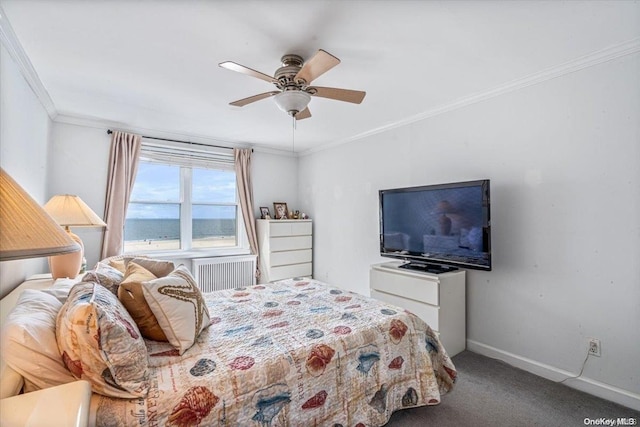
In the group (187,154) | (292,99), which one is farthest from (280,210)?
(292,99)

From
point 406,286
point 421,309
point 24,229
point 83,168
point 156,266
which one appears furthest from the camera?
point 83,168

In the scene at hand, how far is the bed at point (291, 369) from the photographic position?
121cm

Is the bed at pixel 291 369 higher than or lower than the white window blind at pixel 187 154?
lower

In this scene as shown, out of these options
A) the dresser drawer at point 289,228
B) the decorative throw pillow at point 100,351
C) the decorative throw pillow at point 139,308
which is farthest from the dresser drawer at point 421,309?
the decorative throw pillow at point 100,351

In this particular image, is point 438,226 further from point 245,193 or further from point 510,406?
point 245,193

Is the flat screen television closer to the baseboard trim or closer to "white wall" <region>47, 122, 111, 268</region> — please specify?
the baseboard trim

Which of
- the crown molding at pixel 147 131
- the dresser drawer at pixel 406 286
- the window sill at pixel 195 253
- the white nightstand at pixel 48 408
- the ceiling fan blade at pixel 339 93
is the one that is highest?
the crown molding at pixel 147 131

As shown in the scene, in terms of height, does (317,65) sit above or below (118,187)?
above

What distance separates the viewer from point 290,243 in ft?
15.5

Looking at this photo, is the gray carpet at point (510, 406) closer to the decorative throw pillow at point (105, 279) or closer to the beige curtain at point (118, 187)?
the decorative throw pillow at point (105, 279)

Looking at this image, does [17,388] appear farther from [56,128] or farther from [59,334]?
[56,128]

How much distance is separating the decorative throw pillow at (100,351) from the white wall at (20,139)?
1.17 m

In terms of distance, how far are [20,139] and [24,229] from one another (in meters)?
2.14

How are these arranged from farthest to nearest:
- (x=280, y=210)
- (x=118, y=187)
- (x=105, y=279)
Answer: (x=280, y=210) < (x=118, y=187) < (x=105, y=279)
